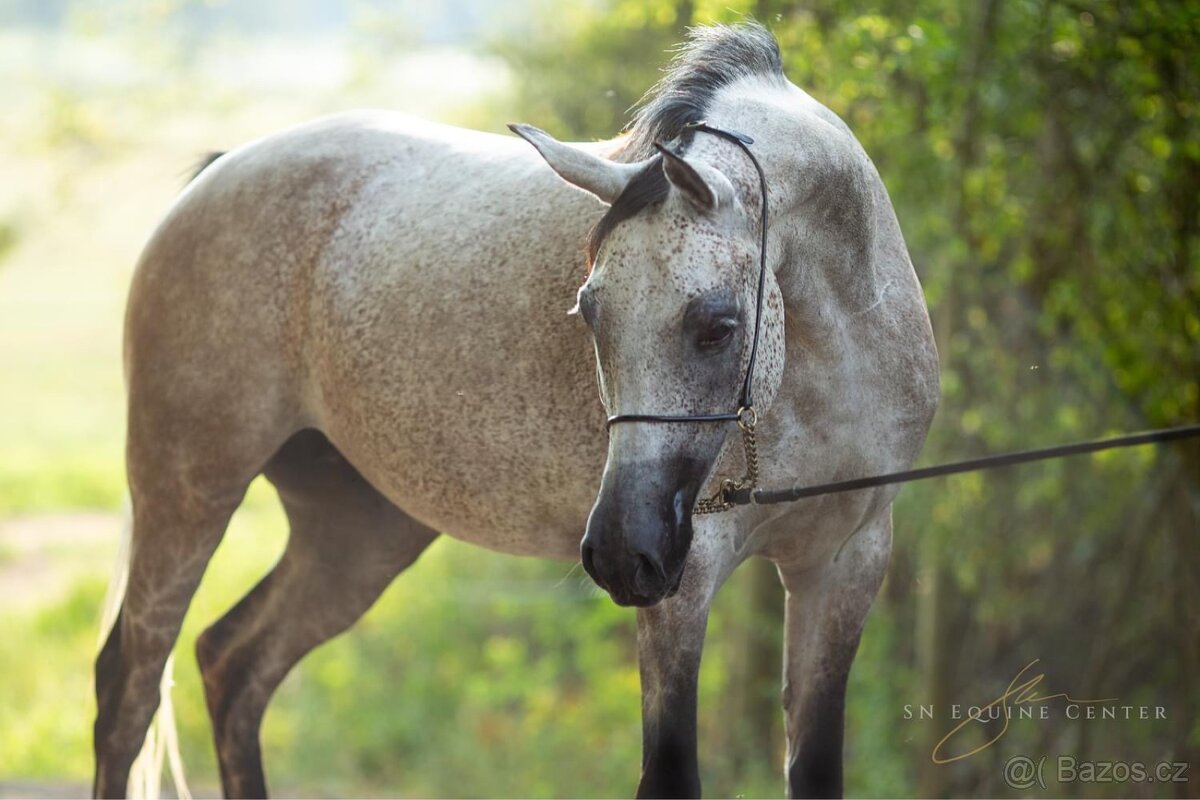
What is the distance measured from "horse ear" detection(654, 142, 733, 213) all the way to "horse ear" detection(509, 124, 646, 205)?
0.07 metres

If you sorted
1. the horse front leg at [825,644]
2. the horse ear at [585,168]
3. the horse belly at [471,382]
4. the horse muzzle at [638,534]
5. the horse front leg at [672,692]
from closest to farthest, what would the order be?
the horse muzzle at [638,534] < the horse ear at [585,168] < the horse front leg at [672,692] < the horse belly at [471,382] < the horse front leg at [825,644]

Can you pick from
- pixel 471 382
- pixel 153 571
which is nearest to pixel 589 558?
pixel 471 382

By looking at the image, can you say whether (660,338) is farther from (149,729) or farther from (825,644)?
(149,729)

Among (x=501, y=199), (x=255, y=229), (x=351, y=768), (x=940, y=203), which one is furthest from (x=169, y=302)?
(x=351, y=768)

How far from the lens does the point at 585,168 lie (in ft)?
6.70

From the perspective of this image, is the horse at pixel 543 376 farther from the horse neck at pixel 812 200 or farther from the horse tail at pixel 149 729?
the horse tail at pixel 149 729

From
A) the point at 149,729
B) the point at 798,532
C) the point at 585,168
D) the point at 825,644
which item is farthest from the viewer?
the point at 149,729

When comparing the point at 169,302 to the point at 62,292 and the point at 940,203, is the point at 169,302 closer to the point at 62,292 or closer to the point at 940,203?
the point at 940,203

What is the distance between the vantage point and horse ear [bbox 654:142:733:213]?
1.95 m

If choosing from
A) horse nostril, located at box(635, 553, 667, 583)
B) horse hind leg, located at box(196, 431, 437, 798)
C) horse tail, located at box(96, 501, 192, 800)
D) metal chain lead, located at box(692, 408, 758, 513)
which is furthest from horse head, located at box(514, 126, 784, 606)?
horse tail, located at box(96, 501, 192, 800)

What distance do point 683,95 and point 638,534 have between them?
2.86ft

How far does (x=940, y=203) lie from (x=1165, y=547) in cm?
191

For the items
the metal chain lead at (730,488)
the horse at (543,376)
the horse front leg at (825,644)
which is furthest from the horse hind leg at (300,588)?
the metal chain lead at (730,488)

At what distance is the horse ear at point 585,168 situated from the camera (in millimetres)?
2033
